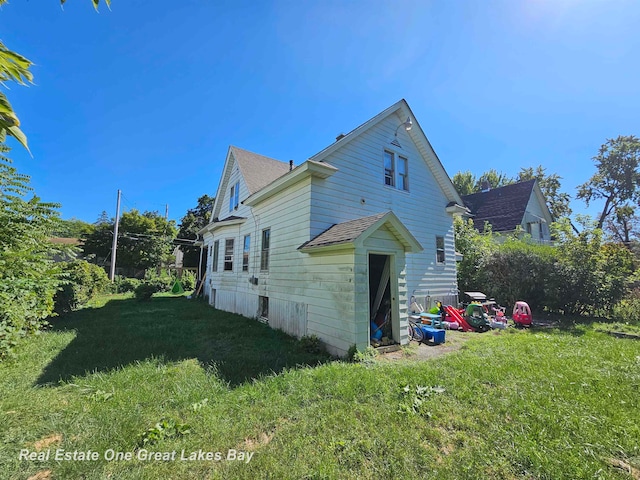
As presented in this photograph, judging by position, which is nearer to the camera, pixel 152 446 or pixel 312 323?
pixel 152 446

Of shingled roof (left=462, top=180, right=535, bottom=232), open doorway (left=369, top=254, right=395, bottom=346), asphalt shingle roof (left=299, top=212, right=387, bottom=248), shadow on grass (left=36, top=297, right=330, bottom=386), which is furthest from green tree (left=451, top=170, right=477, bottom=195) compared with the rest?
shadow on grass (left=36, top=297, right=330, bottom=386)

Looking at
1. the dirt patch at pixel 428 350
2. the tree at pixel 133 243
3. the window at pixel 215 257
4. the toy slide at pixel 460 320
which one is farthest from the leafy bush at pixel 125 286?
the toy slide at pixel 460 320

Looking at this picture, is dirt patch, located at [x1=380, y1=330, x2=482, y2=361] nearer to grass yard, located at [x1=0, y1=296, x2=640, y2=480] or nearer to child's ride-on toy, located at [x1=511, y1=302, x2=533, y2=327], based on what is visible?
grass yard, located at [x1=0, y1=296, x2=640, y2=480]

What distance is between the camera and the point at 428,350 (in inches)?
264

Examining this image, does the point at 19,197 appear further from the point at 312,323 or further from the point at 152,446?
the point at 312,323

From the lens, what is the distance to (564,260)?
1101 centimetres

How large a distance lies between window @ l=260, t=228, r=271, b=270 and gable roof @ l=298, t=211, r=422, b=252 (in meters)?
2.91

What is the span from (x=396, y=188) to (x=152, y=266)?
2654 centimetres

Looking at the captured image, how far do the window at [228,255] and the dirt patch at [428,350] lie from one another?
363 inches

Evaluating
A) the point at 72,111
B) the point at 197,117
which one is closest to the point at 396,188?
the point at 197,117

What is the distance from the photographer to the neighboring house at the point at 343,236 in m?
6.40

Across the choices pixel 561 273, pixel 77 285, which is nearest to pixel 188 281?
pixel 77 285

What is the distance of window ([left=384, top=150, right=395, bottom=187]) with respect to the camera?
1013cm

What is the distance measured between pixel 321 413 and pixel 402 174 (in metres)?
9.34
